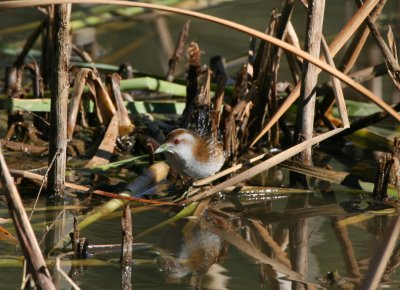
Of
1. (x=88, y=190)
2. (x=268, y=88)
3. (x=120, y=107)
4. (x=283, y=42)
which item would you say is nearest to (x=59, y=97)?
(x=88, y=190)

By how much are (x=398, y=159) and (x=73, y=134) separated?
252 cm

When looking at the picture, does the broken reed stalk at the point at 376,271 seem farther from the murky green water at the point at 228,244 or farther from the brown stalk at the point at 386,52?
the brown stalk at the point at 386,52

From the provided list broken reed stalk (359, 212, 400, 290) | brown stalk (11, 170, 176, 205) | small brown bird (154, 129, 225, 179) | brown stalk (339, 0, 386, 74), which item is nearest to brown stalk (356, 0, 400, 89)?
brown stalk (339, 0, 386, 74)

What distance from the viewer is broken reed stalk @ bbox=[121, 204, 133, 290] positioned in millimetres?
4062

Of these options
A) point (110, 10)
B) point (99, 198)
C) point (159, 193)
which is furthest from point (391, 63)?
point (110, 10)

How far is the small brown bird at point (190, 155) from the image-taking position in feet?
17.4

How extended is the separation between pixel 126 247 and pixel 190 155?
122 centimetres

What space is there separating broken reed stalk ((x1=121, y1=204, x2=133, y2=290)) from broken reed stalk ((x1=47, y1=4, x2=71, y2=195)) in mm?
985

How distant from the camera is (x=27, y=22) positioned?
33.4 feet

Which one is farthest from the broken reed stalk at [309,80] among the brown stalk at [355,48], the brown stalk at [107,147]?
the brown stalk at [107,147]

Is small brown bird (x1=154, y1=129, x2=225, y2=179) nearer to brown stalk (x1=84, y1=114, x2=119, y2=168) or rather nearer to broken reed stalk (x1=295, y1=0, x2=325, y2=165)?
broken reed stalk (x1=295, y1=0, x2=325, y2=165)

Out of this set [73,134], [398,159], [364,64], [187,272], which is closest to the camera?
[187,272]

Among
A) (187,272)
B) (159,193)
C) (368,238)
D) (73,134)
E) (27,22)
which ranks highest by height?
(27,22)

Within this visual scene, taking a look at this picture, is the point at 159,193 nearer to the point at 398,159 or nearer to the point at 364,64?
the point at 398,159
